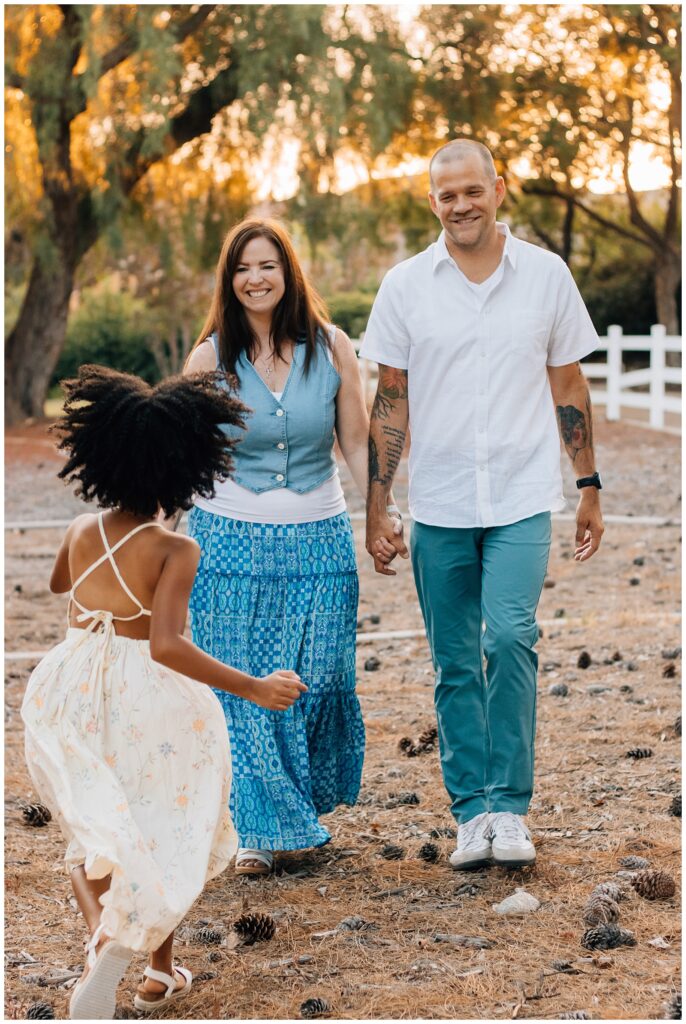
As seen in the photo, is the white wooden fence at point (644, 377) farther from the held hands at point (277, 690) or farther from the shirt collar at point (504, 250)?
the held hands at point (277, 690)

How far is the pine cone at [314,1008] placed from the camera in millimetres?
2959

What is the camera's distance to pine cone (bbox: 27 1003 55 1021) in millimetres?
2984

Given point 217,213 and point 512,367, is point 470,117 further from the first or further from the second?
point 512,367

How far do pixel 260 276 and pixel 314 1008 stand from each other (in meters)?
2.20

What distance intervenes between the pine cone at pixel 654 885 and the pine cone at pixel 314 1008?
1055 millimetres

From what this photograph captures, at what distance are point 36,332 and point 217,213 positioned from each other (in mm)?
3674

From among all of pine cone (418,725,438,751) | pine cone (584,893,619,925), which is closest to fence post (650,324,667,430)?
pine cone (418,725,438,751)

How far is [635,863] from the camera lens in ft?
12.6

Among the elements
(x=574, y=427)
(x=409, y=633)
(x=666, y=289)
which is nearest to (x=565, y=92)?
(x=666, y=289)

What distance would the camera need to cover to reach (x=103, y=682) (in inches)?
→ 116

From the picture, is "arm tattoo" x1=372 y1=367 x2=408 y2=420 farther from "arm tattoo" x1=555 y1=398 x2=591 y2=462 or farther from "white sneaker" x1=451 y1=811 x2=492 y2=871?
"white sneaker" x1=451 y1=811 x2=492 y2=871

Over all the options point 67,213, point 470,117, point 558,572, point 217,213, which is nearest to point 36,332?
point 67,213

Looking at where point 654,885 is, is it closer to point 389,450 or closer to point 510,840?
point 510,840

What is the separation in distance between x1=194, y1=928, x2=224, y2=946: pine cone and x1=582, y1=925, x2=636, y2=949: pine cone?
0.95 m
